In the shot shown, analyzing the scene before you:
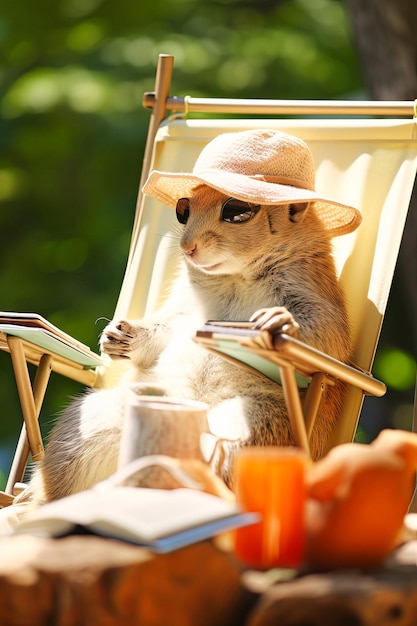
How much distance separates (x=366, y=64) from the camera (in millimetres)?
4348

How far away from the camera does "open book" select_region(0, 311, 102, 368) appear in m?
2.33

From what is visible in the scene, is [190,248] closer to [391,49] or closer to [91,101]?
[391,49]

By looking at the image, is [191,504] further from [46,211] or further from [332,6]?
[332,6]

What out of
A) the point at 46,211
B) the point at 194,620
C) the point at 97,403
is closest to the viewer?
the point at 194,620

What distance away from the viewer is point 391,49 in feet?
13.8

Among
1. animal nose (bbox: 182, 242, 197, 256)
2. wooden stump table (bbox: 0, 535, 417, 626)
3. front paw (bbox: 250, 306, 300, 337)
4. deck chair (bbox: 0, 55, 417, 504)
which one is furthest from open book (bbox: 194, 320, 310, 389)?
wooden stump table (bbox: 0, 535, 417, 626)

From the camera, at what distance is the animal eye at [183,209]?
2.47 meters

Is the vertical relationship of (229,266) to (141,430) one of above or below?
above

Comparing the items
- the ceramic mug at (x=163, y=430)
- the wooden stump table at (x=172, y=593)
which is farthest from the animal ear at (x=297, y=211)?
the wooden stump table at (x=172, y=593)

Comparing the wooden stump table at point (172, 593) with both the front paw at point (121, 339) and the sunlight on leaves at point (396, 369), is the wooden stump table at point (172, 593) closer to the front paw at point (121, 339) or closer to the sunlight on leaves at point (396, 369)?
the front paw at point (121, 339)

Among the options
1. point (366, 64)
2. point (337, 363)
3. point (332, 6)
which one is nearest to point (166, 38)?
point (332, 6)

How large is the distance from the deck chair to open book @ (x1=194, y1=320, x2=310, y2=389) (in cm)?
22

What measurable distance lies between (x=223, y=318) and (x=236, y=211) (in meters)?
0.29

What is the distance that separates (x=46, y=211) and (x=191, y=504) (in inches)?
168
